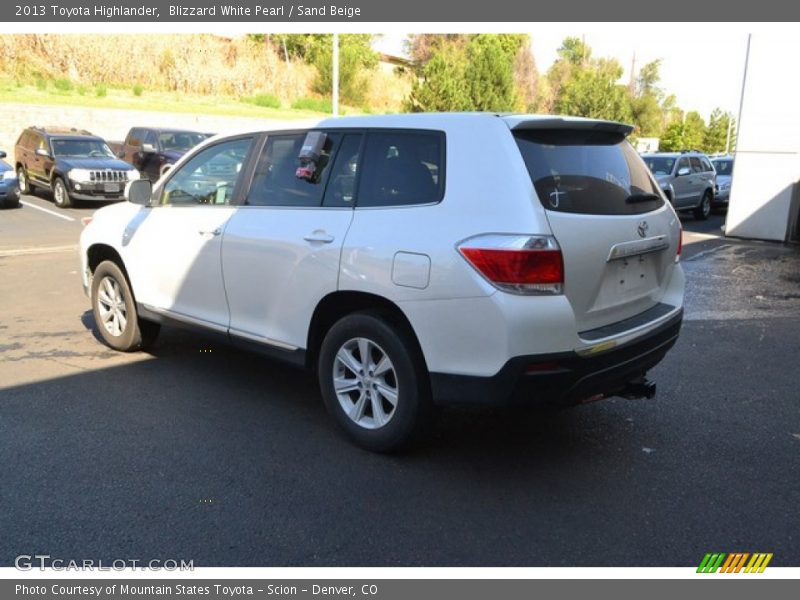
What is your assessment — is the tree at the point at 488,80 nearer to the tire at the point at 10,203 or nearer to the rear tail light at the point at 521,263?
the tire at the point at 10,203

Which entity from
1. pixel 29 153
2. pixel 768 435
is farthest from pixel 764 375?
pixel 29 153

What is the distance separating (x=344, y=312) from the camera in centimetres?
409

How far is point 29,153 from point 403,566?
60.0ft

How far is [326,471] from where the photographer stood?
380 cm

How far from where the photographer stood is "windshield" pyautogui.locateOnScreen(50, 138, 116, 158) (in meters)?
16.7

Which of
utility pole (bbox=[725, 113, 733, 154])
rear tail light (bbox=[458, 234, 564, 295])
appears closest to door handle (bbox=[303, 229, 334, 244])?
rear tail light (bbox=[458, 234, 564, 295])

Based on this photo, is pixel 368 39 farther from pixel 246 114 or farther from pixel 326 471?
pixel 326 471

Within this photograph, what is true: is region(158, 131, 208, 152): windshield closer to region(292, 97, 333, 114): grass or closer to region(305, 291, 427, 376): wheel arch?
region(305, 291, 427, 376): wheel arch

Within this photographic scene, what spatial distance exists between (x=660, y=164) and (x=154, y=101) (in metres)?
22.8

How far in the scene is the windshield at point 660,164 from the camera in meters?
17.1

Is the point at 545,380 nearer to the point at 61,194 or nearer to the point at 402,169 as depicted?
the point at 402,169

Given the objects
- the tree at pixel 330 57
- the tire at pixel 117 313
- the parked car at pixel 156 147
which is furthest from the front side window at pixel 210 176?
the tree at pixel 330 57

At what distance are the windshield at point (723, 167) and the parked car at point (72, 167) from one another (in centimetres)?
1731

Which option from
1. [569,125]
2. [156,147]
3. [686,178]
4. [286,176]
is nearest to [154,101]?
[156,147]
